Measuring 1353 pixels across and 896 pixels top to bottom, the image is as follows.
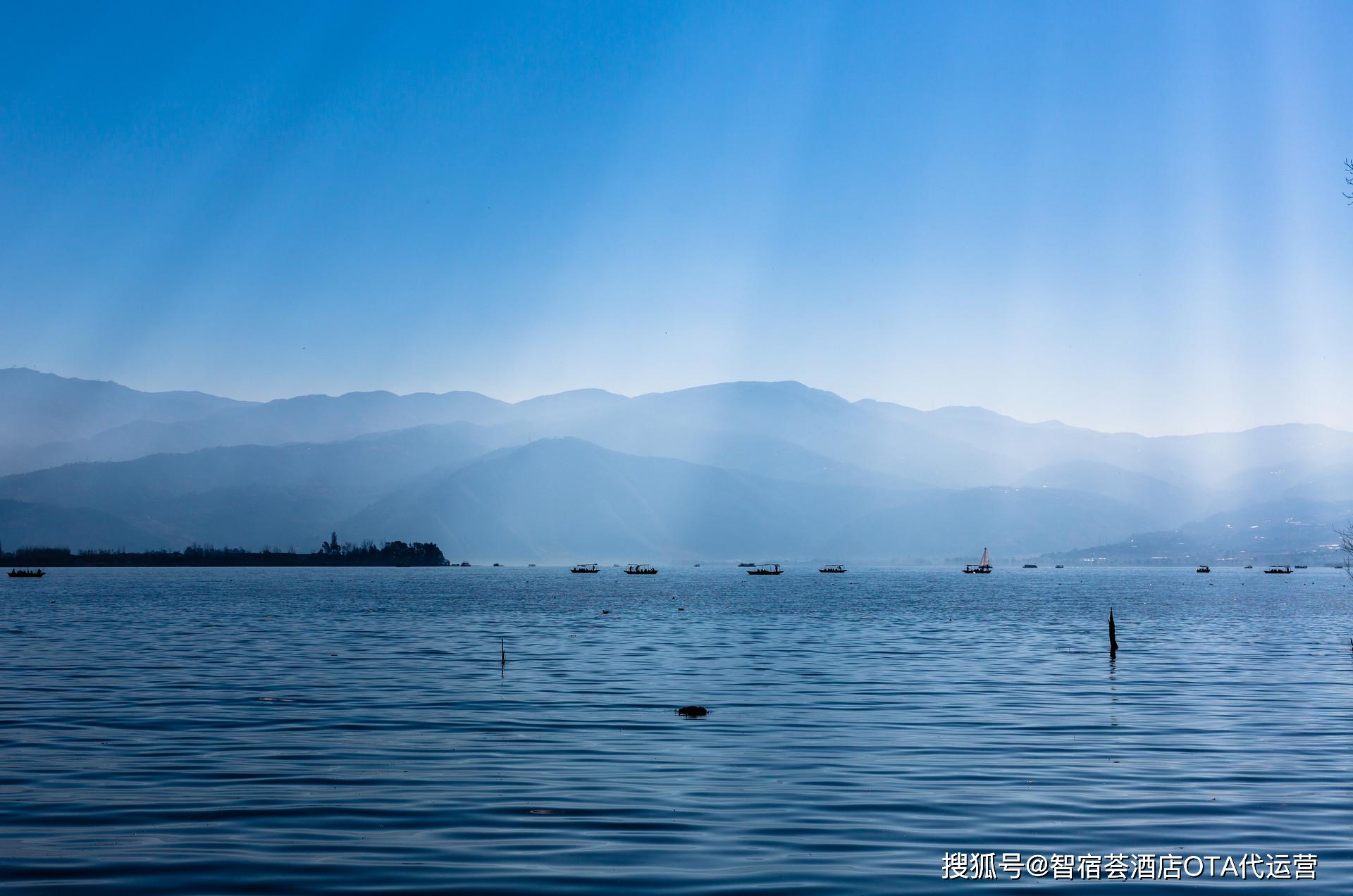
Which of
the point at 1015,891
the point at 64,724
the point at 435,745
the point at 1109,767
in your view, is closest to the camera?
the point at 1015,891

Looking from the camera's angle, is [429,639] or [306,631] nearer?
[429,639]

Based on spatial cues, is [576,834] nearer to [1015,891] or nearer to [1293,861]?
[1015,891]

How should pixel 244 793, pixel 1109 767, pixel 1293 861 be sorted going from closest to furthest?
pixel 1293 861 < pixel 244 793 < pixel 1109 767

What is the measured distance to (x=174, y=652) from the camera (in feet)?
233

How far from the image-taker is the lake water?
21703 millimetres

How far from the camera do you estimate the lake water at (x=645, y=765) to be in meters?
21.7

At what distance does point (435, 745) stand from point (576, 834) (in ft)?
43.5

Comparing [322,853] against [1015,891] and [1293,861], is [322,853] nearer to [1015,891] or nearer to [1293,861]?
[1015,891]

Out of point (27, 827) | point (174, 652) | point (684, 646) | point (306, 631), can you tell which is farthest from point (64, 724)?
point (306, 631)

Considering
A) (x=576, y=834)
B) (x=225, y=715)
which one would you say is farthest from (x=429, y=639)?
(x=576, y=834)

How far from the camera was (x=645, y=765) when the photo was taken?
32.2 meters

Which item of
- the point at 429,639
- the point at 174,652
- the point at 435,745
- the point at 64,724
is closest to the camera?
the point at 435,745

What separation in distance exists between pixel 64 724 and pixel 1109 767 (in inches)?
1327

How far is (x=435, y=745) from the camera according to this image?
35.8 metres
